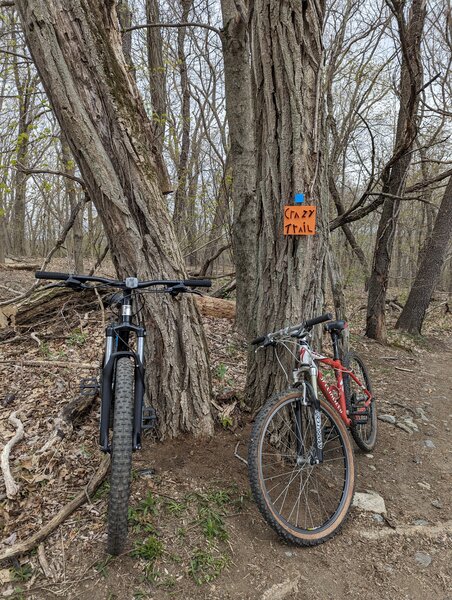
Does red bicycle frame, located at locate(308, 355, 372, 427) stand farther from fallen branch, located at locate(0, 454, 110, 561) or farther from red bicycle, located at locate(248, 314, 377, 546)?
fallen branch, located at locate(0, 454, 110, 561)

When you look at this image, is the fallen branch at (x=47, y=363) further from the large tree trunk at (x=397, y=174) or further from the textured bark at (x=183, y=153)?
the textured bark at (x=183, y=153)

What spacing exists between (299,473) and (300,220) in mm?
1791

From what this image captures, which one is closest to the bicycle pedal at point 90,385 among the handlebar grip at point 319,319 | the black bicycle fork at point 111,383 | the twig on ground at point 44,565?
the black bicycle fork at point 111,383

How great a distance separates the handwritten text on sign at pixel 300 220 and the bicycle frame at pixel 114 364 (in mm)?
1294

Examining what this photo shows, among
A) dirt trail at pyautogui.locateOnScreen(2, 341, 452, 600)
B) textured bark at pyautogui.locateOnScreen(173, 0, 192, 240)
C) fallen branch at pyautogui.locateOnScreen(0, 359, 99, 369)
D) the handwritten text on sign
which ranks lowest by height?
dirt trail at pyautogui.locateOnScreen(2, 341, 452, 600)

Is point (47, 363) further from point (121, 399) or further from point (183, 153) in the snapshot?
point (183, 153)

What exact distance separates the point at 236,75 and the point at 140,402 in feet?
15.5

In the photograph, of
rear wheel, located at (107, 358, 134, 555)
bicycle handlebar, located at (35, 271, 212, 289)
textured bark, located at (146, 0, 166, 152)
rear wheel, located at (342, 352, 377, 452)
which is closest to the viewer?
rear wheel, located at (107, 358, 134, 555)

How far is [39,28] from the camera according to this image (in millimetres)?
2467

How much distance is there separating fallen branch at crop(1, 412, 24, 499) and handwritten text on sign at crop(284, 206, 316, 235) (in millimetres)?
2468

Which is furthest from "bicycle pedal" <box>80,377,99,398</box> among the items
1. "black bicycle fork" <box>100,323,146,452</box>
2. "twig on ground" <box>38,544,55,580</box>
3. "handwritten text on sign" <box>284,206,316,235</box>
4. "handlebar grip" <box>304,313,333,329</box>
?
"handwritten text on sign" <box>284,206,316,235</box>

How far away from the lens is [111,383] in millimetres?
2141

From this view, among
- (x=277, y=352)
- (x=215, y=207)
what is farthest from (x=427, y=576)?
(x=215, y=207)

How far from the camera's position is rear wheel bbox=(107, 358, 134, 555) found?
6.31ft
